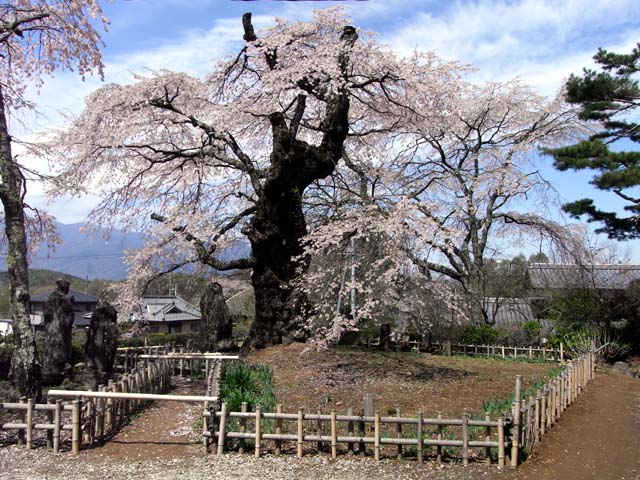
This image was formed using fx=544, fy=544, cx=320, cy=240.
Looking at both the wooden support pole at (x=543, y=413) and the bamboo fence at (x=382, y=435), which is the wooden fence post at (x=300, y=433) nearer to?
the bamboo fence at (x=382, y=435)

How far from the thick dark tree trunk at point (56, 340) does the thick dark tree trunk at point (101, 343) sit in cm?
161

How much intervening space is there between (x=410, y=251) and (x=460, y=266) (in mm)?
8205

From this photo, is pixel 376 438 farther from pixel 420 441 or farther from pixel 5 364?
pixel 5 364

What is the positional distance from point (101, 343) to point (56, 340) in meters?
1.92

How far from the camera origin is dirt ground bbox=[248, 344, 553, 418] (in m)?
9.03

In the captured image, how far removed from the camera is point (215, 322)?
15.0 m

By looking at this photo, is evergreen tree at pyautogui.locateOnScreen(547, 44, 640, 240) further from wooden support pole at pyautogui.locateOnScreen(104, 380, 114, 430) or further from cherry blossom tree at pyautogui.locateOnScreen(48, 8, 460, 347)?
wooden support pole at pyautogui.locateOnScreen(104, 380, 114, 430)

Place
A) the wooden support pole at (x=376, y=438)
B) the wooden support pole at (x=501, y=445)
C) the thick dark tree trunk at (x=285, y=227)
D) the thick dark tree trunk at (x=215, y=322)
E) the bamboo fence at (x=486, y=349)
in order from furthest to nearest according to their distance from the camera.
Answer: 1. the bamboo fence at (x=486, y=349)
2. the thick dark tree trunk at (x=215, y=322)
3. the thick dark tree trunk at (x=285, y=227)
4. the wooden support pole at (x=376, y=438)
5. the wooden support pole at (x=501, y=445)

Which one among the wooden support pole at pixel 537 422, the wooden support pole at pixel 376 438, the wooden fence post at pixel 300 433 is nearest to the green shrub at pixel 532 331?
the wooden support pole at pixel 537 422

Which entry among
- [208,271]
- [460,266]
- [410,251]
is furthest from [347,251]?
[460,266]

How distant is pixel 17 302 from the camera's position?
831cm

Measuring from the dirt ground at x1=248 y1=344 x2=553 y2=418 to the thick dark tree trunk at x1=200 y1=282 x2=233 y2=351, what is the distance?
2.62 m

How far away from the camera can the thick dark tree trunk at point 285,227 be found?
40.1 feet

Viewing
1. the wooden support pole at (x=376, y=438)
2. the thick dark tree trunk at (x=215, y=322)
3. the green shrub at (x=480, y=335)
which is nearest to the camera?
the wooden support pole at (x=376, y=438)
